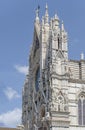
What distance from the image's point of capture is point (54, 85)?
4175 centimetres

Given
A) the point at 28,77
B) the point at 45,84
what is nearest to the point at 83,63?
the point at 45,84

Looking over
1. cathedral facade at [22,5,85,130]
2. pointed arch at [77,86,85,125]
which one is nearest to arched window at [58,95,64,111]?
cathedral facade at [22,5,85,130]

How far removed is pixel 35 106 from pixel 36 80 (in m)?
3.60

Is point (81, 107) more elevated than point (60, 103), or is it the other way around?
point (60, 103)

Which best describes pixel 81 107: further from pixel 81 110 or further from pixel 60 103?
pixel 60 103

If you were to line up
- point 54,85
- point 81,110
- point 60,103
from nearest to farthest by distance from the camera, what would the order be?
point 60,103
point 54,85
point 81,110

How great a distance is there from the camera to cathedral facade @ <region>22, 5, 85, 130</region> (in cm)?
4103

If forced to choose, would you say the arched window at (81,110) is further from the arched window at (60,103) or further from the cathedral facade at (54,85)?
the arched window at (60,103)

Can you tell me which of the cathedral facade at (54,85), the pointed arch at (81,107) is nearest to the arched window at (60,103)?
the cathedral facade at (54,85)

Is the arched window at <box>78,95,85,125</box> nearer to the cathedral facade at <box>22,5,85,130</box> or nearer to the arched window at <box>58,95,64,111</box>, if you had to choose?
the cathedral facade at <box>22,5,85,130</box>

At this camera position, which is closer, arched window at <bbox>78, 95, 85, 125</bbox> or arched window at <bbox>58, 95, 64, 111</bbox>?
arched window at <bbox>58, 95, 64, 111</bbox>

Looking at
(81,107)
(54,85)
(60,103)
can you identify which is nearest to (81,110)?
(81,107)

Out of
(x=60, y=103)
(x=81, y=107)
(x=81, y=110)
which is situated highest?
(x=60, y=103)

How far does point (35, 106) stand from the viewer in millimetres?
45844
